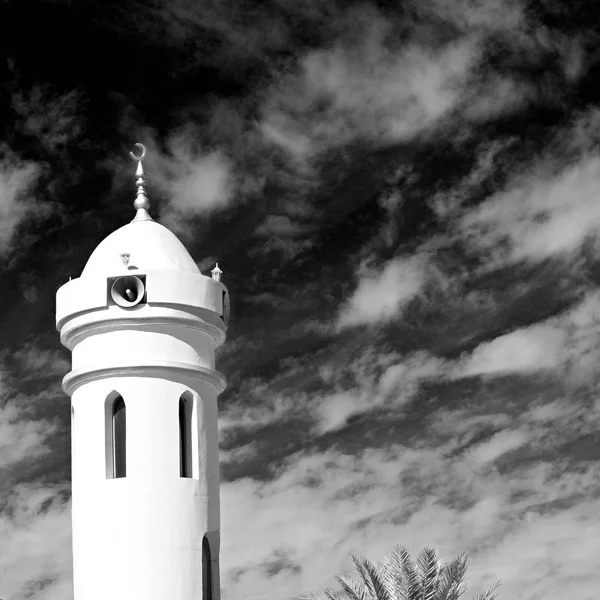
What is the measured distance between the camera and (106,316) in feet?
76.5

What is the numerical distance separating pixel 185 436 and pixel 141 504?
1.85m

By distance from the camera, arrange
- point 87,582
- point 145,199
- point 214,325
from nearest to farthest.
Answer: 1. point 87,582
2. point 214,325
3. point 145,199

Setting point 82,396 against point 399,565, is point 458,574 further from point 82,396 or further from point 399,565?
point 82,396

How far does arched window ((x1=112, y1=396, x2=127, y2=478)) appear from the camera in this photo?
2322 cm

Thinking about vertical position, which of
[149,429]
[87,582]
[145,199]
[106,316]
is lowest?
[87,582]

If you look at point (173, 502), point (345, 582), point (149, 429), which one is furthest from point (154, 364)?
point (345, 582)

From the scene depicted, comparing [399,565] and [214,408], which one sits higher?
[214,408]

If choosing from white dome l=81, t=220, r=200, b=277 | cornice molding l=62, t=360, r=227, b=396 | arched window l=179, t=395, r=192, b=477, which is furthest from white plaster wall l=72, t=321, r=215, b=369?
white dome l=81, t=220, r=200, b=277

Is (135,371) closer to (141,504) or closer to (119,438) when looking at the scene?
(119,438)

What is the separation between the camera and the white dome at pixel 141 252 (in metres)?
23.9

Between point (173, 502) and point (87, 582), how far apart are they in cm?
231

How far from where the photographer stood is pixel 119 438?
23.4 metres

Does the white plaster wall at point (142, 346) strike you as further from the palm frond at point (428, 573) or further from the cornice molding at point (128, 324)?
the palm frond at point (428, 573)

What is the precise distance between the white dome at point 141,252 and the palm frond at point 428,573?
8.26m
